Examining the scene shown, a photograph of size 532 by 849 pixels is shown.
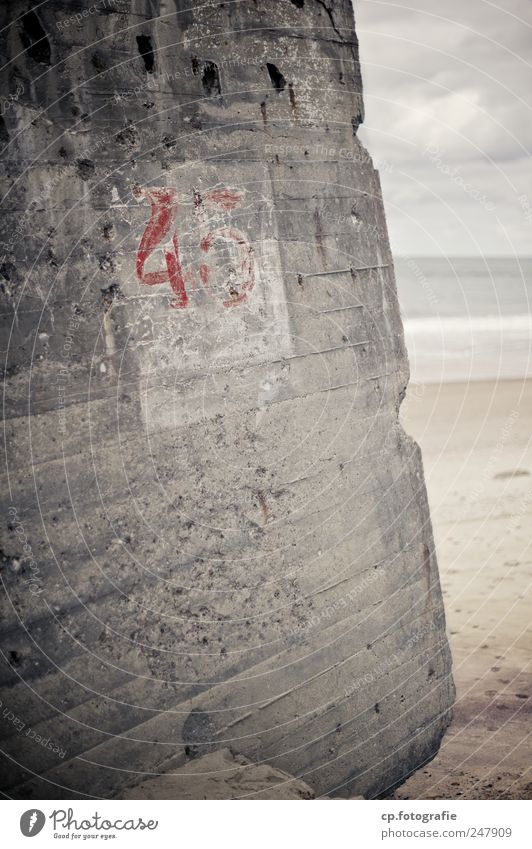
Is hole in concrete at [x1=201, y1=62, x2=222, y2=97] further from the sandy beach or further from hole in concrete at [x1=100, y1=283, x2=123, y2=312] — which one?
the sandy beach

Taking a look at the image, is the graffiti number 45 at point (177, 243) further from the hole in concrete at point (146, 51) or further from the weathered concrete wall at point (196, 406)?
the hole in concrete at point (146, 51)

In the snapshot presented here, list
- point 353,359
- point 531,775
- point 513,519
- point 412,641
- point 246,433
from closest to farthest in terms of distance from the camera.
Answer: point 246,433
point 353,359
point 412,641
point 531,775
point 513,519

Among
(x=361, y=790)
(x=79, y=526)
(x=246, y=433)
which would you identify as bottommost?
(x=361, y=790)

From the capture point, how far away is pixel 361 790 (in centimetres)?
313

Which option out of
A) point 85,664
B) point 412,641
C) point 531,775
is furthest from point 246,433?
point 531,775

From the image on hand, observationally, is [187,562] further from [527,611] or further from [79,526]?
[527,611]

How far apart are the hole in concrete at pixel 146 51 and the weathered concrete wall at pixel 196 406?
0.05 ft

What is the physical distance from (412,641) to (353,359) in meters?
1.23
